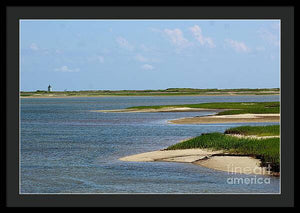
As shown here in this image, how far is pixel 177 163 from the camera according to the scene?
72.6 ft

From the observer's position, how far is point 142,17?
1041cm

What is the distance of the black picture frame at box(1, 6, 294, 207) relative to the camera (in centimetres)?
1012

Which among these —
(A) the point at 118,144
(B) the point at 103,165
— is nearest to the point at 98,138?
(A) the point at 118,144

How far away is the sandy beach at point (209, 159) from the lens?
64.9 feet

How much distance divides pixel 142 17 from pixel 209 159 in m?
12.2

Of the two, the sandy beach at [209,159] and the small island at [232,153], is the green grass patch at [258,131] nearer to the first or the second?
the small island at [232,153]

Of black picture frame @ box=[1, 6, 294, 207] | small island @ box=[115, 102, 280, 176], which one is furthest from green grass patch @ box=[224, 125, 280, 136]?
black picture frame @ box=[1, 6, 294, 207]

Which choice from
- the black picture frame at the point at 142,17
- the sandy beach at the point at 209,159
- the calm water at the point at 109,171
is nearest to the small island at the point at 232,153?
the sandy beach at the point at 209,159

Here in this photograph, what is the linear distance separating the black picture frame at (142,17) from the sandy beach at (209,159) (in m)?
8.62

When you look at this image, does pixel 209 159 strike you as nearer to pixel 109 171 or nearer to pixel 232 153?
pixel 232 153

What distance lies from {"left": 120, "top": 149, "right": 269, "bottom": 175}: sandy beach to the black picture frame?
28.3 feet

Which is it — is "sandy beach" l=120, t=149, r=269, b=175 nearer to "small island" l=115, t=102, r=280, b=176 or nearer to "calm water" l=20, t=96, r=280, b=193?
"small island" l=115, t=102, r=280, b=176

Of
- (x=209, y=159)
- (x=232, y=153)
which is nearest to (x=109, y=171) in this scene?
(x=209, y=159)
